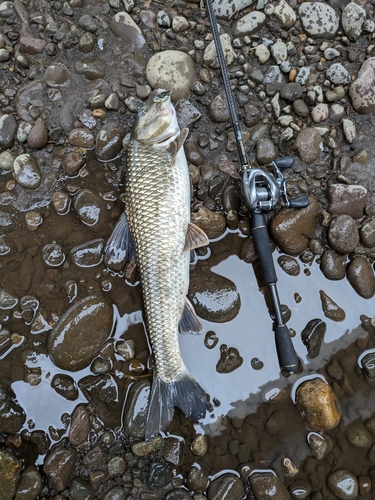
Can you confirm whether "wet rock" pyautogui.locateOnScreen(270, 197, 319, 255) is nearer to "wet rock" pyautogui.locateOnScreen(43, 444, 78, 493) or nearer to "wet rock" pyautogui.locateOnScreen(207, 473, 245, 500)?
"wet rock" pyautogui.locateOnScreen(207, 473, 245, 500)

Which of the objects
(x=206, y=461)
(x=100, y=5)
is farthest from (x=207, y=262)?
(x=100, y=5)

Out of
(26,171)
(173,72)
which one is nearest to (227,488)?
(26,171)

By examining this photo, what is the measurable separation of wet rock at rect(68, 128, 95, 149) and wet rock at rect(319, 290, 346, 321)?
261 centimetres

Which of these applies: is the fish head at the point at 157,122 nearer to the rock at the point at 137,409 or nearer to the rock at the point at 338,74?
the rock at the point at 338,74

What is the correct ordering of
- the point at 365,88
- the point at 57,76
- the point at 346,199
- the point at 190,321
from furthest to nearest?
the point at 57,76, the point at 365,88, the point at 346,199, the point at 190,321

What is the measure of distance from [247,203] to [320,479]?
2427 mm

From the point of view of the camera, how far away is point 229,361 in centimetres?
308

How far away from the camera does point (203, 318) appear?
312cm

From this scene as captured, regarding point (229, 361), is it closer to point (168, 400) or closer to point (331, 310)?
point (168, 400)

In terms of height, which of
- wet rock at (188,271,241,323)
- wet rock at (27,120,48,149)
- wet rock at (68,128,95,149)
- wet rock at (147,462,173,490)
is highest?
wet rock at (27,120,48,149)

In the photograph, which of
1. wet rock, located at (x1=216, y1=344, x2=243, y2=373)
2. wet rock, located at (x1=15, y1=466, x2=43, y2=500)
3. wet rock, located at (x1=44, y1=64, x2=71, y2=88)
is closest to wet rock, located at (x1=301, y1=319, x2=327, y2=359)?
wet rock, located at (x1=216, y1=344, x2=243, y2=373)

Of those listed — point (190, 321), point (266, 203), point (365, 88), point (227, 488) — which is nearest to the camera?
point (266, 203)

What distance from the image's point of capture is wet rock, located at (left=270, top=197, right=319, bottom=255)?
3014 millimetres

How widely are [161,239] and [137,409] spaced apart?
150 cm
